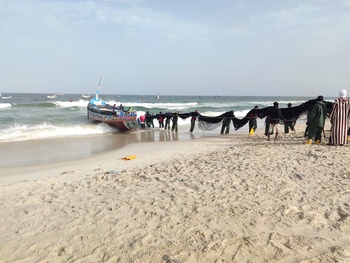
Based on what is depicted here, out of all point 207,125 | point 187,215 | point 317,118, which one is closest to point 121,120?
point 207,125

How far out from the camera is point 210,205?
4230 mm

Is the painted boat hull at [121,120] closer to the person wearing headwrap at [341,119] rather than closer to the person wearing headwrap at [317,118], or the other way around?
the person wearing headwrap at [317,118]

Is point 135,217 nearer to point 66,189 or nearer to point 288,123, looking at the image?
point 66,189

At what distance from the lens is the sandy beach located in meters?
3.11

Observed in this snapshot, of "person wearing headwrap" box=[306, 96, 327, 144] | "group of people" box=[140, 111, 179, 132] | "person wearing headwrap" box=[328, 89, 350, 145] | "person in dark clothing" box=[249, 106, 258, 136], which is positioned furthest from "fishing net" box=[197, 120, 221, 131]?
"person wearing headwrap" box=[328, 89, 350, 145]

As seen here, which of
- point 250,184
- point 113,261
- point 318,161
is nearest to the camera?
point 113,261

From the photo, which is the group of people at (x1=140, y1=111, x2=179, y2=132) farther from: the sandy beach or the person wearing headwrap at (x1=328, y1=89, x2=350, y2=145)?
the sandy beach

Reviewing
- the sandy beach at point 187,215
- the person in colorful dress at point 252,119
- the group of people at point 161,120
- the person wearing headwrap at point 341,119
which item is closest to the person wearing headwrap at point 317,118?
the person wearing headwrap at point 341,119

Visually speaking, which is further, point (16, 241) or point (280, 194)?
point (280, 194)

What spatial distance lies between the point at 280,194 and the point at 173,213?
172 cm

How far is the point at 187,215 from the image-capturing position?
3.94 meters

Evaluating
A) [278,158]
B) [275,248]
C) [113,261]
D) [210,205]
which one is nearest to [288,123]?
[278,158]

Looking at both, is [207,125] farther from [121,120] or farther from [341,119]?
[341,119]

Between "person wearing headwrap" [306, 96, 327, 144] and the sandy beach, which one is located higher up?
"person wearing headwrap" [306, 96, 327, 144]
